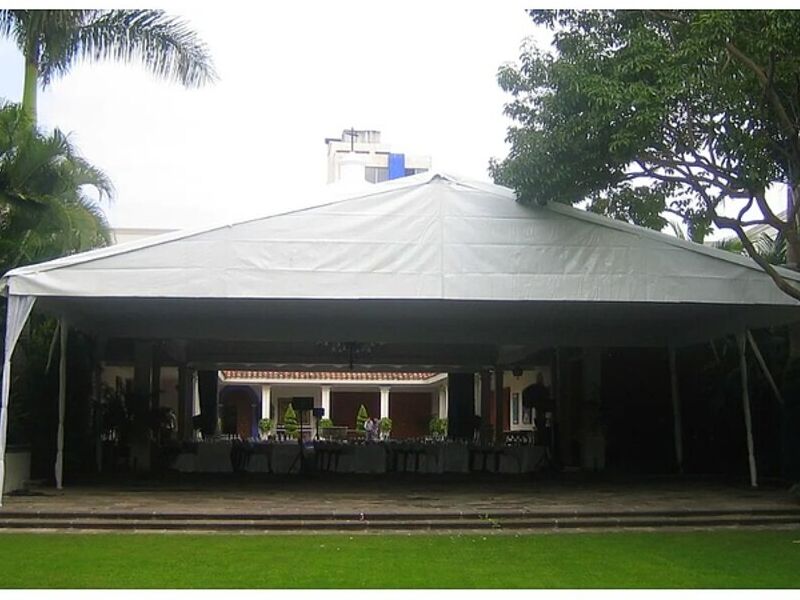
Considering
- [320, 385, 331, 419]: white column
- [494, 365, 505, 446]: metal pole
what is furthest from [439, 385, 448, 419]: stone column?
[494, 365, 505, 446]: metal pole

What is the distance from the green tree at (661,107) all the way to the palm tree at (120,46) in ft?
22.1

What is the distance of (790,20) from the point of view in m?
9.05

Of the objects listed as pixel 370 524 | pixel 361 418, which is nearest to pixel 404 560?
pixel 370 524

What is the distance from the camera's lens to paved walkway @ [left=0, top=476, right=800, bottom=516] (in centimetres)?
1149

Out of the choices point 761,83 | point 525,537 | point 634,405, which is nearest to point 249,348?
point 634,405

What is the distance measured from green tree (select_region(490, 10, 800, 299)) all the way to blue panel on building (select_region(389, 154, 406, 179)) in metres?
42.6

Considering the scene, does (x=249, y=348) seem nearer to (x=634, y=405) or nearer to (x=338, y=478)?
(x=338, y=478)

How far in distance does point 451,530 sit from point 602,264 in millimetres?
4051

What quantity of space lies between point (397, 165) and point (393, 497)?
146 ft

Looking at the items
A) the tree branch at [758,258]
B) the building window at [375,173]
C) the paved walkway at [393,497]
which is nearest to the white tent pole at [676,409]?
the paved walkway at [393,497]

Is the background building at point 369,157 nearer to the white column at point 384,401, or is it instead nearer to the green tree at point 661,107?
the white column at point 384,401

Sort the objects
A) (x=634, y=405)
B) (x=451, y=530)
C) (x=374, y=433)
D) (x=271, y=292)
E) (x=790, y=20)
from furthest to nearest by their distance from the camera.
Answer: (x=374, y=433) → (x=634, y=405) → (x=271, y=292) → (x=451, y=530) → (x=790, y=20)

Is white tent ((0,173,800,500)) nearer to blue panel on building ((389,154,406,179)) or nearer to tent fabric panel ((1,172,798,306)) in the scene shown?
tent fabric panel ((1,172,798,306))

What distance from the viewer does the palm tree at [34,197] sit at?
13.0 m
